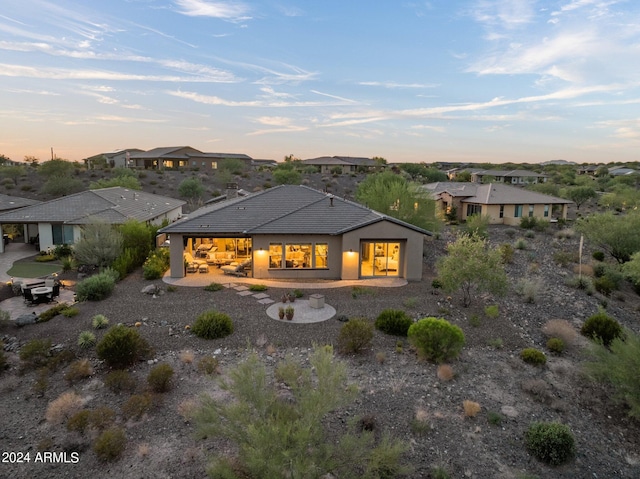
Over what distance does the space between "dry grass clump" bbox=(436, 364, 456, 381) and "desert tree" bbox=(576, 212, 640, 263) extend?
21.7m

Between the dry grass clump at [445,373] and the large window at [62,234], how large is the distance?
2633cm

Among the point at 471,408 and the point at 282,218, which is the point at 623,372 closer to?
the point at 471,408

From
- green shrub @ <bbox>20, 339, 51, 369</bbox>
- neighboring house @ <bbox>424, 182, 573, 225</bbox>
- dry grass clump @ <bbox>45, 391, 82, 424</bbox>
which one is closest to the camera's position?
dry grass clump @ <bbox>45, 391, 82, 424</bbox>

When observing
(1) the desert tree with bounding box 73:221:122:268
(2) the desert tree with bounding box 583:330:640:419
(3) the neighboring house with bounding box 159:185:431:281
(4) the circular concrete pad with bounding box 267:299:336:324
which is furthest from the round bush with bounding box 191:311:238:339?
(2) the desert tree with bounding box 583:330:640:419

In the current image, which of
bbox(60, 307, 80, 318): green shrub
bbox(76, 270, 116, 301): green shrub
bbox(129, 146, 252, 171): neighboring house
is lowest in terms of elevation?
bbox(60, 307, 80, 318): green shrub

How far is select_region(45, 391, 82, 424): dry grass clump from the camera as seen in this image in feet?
30.9

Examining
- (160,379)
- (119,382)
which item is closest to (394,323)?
(160,379)

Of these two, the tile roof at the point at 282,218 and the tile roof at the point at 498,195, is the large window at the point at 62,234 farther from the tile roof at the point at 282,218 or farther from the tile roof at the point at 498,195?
the tile roof at the point at 498,195

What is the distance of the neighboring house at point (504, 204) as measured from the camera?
4194 centimetres

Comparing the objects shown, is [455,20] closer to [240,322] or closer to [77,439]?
[240,322]

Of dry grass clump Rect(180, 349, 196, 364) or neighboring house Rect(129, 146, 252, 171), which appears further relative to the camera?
neighboring house Rect(129, 146, 252, 171)

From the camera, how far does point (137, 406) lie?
380 inches

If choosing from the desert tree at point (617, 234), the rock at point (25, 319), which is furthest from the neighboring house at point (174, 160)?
the rock at point (25, 319)

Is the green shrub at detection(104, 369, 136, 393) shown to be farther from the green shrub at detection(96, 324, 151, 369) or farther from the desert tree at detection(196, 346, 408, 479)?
the desert tree at detection(196, 346, 408, 479)
